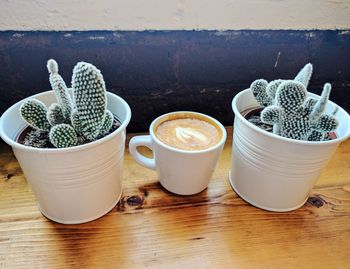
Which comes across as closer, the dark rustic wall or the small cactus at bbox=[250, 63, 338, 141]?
the small cactus at bbox=[250, 63, 338, 141]

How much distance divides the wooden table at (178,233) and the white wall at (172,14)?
0.95 ft

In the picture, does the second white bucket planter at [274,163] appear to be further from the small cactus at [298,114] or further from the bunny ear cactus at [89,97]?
the bunny ear cactus at [89,97]

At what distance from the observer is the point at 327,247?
528 millimetres

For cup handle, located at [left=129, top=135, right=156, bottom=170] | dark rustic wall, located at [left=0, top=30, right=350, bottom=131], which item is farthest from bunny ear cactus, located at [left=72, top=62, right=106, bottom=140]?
dark rustic wall, located at [left=0, top=30, right=350, bottom=131]

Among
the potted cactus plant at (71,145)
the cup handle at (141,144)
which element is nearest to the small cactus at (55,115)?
the potted cactus plant at (71,145)

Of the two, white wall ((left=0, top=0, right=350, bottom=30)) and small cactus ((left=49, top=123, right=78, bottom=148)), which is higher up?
white wall ((left=0, top=0, right=350, bottom=30))

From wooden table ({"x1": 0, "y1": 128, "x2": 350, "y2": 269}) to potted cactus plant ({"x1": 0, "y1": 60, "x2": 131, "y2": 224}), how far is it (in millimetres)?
36

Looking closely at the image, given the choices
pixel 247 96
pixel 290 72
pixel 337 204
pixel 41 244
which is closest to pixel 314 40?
pixel 290 72

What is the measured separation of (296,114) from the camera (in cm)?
53

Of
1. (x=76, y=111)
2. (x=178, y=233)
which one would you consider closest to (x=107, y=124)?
(x=76, y=111)

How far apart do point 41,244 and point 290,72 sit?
617 millimetres

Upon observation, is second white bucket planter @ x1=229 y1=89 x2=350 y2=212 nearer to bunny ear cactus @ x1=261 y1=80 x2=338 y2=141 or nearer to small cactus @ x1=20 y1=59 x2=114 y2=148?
bunny ear cactus @ x1=261 y1=80 x2=338 y2=141

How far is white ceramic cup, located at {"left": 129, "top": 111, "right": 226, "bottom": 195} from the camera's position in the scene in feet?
1.81

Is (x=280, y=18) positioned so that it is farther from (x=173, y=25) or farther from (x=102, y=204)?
(x=102, y=204)
